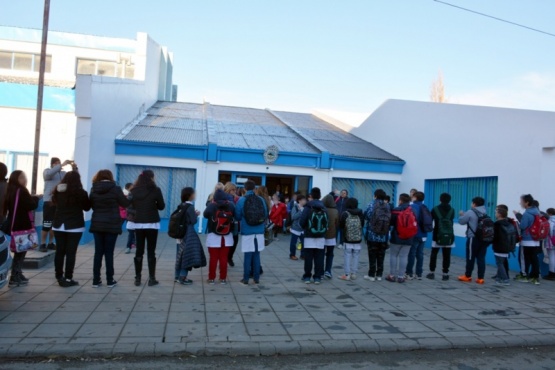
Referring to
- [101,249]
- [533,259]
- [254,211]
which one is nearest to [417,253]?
[533,259]

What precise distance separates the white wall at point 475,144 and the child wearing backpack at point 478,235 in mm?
2820

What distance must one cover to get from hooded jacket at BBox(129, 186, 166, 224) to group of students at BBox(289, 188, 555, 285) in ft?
8.18

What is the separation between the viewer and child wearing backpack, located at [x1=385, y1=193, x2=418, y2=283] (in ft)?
26.6

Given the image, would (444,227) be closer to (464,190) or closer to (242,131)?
(464,190)

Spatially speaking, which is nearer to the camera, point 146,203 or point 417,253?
point 146,203

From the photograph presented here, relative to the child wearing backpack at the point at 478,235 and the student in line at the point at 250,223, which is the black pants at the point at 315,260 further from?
the child wearing backpack at the point at 478,235

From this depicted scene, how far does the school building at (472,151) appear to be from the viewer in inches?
416

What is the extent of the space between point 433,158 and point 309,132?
266 inches

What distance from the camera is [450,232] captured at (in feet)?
28.4

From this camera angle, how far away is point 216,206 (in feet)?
24.5

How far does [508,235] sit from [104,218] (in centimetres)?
739

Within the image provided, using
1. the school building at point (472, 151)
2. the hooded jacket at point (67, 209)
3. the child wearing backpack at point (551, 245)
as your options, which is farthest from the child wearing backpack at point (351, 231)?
the school building at point (472, 151)

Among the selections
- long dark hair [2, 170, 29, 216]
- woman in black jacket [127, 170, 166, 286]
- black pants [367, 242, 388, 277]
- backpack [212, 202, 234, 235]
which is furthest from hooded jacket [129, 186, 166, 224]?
black pants [367, 242, 388, 277]

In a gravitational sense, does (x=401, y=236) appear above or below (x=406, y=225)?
below
